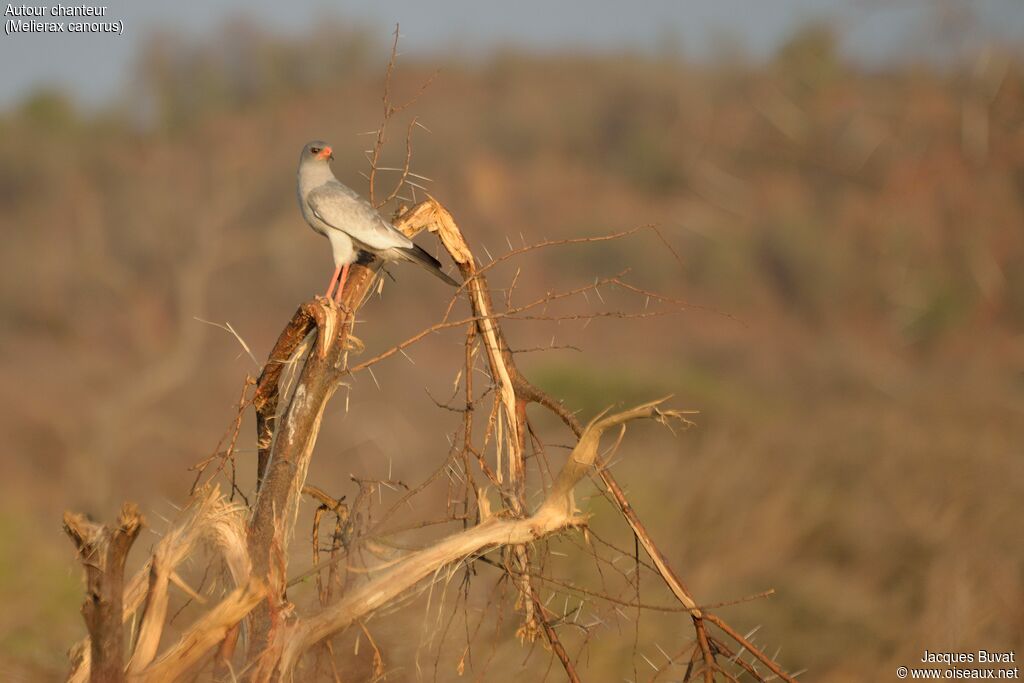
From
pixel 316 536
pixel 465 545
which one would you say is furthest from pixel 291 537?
pixel 465 545

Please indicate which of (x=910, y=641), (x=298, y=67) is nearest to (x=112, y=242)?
(x=298, y=67)

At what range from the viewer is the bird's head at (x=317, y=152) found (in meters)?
3.72

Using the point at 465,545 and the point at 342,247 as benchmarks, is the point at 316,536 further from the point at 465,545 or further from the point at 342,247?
the point at 342,247

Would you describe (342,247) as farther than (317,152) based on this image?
No

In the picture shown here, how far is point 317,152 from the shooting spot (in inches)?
148

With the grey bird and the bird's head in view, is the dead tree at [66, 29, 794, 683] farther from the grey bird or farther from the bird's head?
the bird's head

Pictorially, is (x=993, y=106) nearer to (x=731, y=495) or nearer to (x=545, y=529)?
(x=731, y=495)

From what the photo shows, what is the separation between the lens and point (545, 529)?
7.18ft

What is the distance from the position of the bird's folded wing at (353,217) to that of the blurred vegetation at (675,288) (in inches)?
19.6

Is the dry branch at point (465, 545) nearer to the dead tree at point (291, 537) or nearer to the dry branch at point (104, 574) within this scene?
the dead tree at point (291, 537)

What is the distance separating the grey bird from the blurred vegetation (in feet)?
1.60

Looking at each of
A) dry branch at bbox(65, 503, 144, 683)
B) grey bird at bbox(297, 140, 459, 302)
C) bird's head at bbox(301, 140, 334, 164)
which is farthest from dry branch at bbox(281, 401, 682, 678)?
bird's head at bbox(301, 140, 334, 164)

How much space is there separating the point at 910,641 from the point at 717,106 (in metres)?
35.3

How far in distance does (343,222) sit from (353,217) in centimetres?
9
